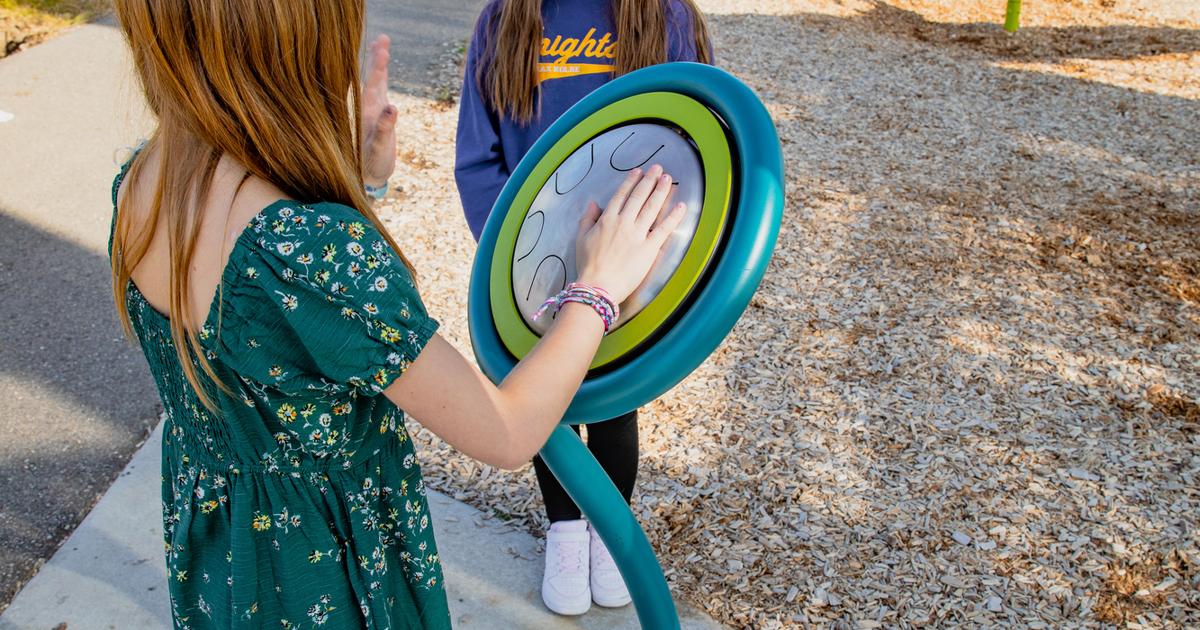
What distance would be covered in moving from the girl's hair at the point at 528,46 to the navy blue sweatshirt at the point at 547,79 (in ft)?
0.06

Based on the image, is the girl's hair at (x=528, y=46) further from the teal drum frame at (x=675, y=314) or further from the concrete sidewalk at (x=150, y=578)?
the concrete sidewalk at (x=150, y=578)

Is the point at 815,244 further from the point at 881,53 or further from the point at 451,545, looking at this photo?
the point at 881,53

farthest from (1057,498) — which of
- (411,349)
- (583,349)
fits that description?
(411,349)

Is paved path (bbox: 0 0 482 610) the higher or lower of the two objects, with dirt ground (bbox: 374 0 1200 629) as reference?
higher

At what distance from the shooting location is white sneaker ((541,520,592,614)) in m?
2.36

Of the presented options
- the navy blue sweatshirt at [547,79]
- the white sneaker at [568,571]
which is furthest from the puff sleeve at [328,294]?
the white sneaker at [568,571]

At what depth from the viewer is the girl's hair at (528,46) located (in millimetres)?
1967

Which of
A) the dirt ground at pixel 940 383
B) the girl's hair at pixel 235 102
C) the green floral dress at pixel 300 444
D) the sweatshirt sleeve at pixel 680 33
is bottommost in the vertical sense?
the dirt ground at pixel 940 383

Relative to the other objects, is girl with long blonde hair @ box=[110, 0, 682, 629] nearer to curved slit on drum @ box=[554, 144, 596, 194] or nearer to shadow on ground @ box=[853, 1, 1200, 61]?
curved slit on drum @ box=[554, 144, 596, 194]

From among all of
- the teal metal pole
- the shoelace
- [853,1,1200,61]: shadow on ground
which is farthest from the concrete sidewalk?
[853,1,1200,61]: shadow on ground

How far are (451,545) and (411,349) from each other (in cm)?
174

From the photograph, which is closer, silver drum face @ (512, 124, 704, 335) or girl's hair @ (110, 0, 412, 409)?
girl's hair @ (110, 0, 412, 409)

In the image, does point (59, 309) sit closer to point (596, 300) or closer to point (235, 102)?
point (235, 102)

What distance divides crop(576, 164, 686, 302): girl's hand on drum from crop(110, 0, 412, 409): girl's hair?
258 millimetres
